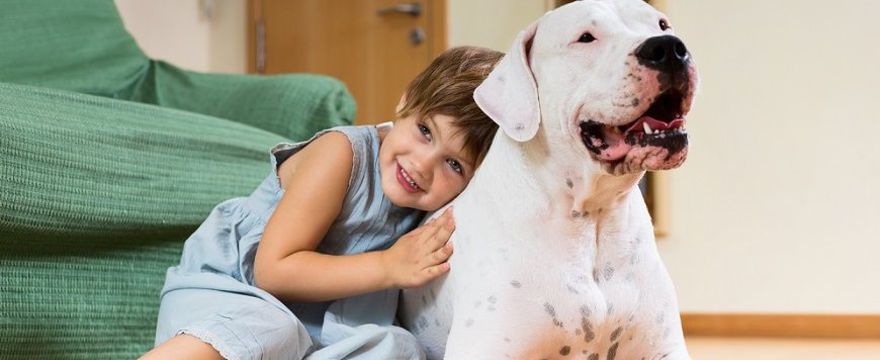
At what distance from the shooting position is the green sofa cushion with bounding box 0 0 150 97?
201 centimetres

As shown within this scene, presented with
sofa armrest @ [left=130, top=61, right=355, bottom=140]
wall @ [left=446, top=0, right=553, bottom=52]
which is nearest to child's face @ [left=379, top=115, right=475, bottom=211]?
sofa armrest @ [left=130, top=61, right=355, bottom=140]

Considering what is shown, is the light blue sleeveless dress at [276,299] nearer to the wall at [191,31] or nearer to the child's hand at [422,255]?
the child's hand at [422,255]

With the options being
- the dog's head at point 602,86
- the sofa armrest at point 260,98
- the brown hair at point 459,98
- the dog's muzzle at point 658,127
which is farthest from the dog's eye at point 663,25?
the sofa armrest at point 260,98

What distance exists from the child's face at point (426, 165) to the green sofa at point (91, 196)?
45 cm

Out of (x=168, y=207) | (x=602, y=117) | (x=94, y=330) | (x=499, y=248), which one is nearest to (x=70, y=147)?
(x=168, y=207)

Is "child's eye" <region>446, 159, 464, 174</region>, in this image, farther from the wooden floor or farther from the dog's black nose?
the wooden floor

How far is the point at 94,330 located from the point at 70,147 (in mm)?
313

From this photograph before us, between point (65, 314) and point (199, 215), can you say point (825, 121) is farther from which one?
point (65, 314)

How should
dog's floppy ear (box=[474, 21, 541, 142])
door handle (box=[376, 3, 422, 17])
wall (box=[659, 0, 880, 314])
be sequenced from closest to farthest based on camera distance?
dog's floppy ear (box=[474, 21, 541, 142])
wall (box=[659, 0, 880, 314])
door handle (box=[376, 3, 422, 17])

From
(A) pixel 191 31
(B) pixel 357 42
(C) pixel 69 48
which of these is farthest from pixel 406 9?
(C) pixel 69 48

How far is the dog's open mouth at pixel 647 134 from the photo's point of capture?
1.01 m

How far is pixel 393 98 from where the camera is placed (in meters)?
3.89

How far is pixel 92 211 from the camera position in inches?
58.3

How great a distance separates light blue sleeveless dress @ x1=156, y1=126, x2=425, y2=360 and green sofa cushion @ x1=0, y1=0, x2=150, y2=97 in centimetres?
75
